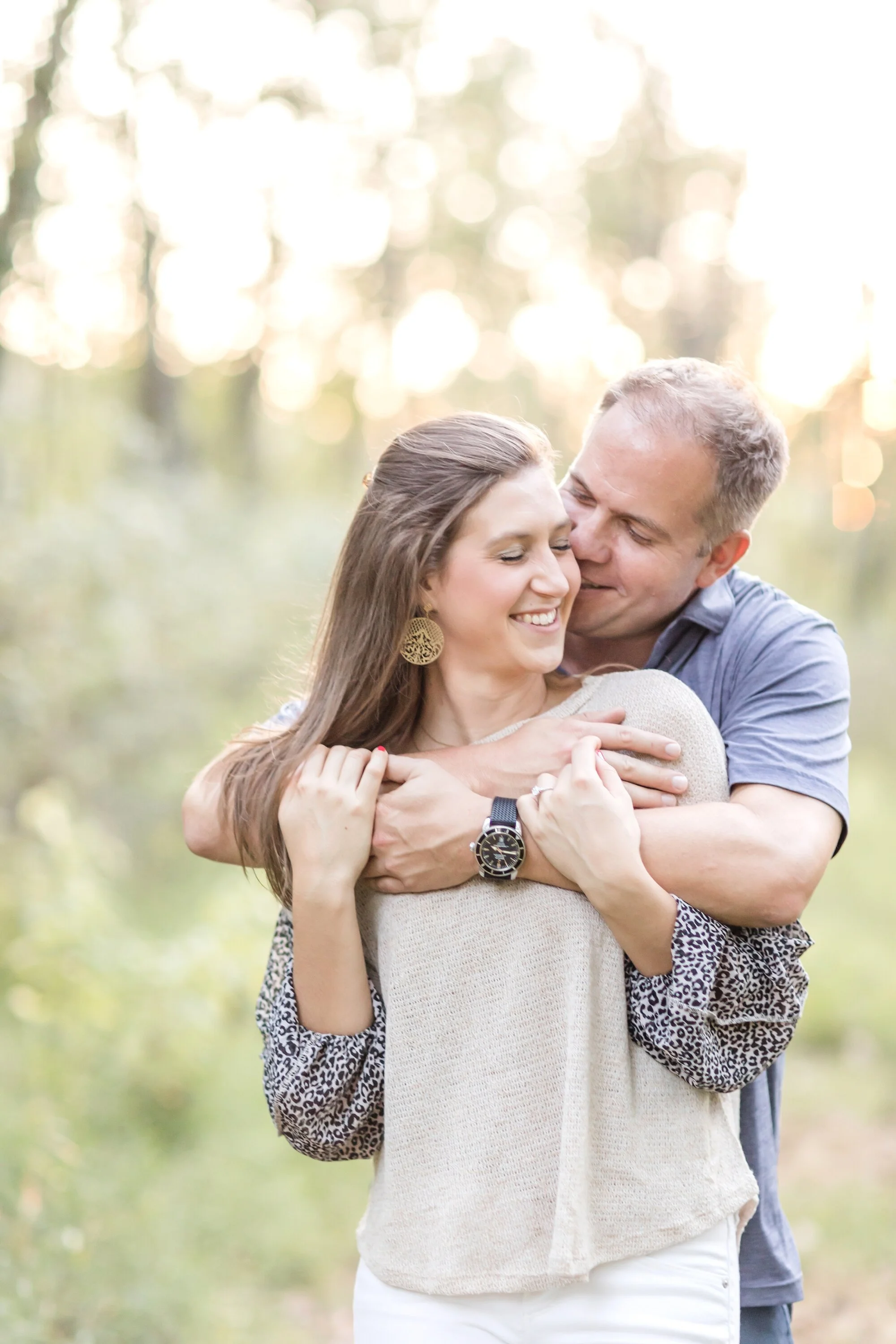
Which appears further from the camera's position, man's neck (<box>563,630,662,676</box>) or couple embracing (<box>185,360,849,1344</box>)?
man's neck (<box>563,630,662,676</box>)

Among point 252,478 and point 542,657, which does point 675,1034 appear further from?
point 252,478

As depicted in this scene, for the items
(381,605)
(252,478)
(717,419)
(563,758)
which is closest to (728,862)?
(563,758)

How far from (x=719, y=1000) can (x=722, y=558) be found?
36.1 inches

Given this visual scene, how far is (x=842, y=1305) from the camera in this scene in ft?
13.9

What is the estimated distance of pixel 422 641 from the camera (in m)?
2.08

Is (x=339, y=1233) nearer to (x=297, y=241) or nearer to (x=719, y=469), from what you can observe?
(x=719, y=469)

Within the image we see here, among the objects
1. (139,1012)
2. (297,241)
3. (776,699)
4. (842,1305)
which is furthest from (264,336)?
(776,699)

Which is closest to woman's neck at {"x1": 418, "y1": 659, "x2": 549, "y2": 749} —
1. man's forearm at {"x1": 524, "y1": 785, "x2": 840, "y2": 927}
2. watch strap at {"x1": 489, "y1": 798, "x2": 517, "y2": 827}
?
watch strap at {"x1": 489, "y1": 798, "x2": 517, "y2": 827}

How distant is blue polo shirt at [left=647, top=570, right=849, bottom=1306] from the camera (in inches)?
76.8

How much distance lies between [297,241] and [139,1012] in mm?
9183

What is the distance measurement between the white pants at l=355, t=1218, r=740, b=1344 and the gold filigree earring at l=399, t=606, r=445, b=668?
95 centimetres

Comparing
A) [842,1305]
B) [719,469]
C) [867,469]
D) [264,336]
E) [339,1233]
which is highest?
[719,469]

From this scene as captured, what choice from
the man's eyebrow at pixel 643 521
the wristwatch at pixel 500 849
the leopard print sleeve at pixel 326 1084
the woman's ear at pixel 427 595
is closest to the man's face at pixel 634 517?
the man's eyebrow at pixel 643 521

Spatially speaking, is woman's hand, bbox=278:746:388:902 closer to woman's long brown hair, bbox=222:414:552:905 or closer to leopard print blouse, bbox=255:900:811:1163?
woman's long brown hair, bbox=222:414:552:905
